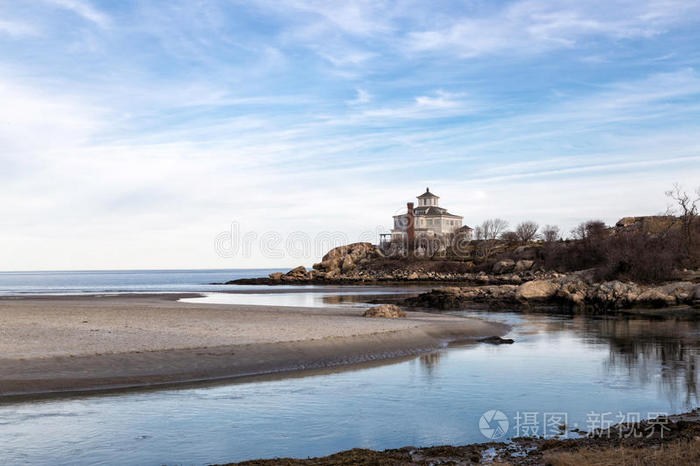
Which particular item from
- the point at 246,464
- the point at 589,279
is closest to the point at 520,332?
the point at 246,464

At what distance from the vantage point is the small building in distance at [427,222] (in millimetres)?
120438

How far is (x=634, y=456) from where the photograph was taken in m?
8.30

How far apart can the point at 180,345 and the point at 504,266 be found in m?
79.5

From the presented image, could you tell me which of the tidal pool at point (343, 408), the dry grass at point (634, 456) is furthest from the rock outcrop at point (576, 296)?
the dry grass at point (634, 456)

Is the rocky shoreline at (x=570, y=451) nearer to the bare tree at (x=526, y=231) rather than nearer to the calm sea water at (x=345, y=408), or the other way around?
the calm sea water at (x=345, y=408)

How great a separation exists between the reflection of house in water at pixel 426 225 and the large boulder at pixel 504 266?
26.2 m

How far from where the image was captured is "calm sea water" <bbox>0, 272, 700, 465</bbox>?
10.1m

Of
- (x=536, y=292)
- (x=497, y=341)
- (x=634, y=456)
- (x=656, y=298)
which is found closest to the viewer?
(x=634, y=456)

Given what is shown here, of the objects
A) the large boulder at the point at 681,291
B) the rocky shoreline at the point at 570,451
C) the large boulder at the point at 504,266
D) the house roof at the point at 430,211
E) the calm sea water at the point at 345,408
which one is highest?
the house roof at the point at 430,211

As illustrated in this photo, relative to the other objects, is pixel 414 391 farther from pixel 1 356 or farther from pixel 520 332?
pixel 520 332

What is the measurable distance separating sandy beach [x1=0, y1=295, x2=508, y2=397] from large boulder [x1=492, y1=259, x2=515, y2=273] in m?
64.5

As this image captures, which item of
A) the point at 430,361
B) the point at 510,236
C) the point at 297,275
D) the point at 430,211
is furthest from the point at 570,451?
the point at 510,236

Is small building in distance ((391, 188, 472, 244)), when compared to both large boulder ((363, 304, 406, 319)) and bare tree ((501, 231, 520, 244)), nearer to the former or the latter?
bare tree ((501, 231, 520, 244))

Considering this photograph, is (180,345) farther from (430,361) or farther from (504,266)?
(504,266)
